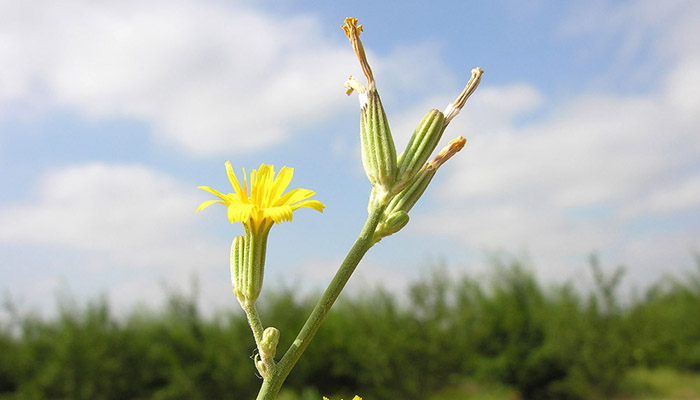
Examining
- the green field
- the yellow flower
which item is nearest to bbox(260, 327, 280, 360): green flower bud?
the yellow flower

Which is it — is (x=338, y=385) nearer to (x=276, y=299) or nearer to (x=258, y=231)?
(x=276, y=299)

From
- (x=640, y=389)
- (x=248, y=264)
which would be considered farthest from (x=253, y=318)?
(x=640, y=389)

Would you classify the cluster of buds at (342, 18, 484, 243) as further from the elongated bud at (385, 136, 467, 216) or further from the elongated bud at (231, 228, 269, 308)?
the elongated bud at (231, 228, 269, 308)

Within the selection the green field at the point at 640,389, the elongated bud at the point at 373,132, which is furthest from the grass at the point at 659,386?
the elongated bud at the point at 373,132

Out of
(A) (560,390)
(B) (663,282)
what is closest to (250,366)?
(A) (560,390)

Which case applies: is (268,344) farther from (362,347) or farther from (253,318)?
(362,347)
